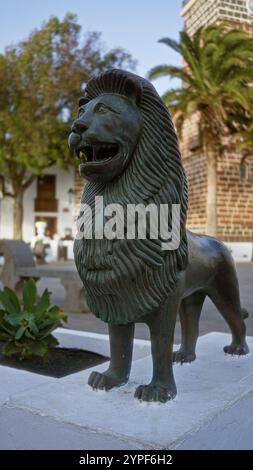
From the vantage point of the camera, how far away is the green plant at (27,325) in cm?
272

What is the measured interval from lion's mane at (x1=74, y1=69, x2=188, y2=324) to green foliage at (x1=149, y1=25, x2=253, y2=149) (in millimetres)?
11936

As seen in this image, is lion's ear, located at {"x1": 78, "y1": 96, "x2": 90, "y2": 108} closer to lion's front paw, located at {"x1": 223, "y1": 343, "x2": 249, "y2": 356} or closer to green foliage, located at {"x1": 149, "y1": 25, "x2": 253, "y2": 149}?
lion's front paw, located at {"x1": 223, "y1": 343, "x2": 249, "y2": 356}

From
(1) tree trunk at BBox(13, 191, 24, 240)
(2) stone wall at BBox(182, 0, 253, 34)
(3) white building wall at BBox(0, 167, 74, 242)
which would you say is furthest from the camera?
(3) white building wall at BBox(0, 167, 74, 242)

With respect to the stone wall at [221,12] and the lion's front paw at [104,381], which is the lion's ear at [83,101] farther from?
the stone wall at [221,12]

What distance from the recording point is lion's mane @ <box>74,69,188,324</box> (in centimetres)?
173

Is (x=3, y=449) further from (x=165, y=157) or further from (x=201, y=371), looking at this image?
(x=165, y=157)

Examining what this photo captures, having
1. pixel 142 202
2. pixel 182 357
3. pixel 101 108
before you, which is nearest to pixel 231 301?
pixel 182 357

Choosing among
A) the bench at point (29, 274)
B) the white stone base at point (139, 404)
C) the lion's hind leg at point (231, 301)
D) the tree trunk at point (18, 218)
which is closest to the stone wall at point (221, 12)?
the tree trunk at point (18, 218)

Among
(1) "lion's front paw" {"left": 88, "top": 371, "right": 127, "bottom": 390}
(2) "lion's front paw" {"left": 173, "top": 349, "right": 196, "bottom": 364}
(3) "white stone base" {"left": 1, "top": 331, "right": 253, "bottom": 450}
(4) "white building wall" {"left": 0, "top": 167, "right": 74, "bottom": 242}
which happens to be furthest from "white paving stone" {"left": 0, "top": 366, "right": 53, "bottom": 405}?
(4) "white building wall" {"left": 0, "top": 167, "right": 74, "bottom": 242}

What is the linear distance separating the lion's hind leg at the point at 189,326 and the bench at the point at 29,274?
3505mm
